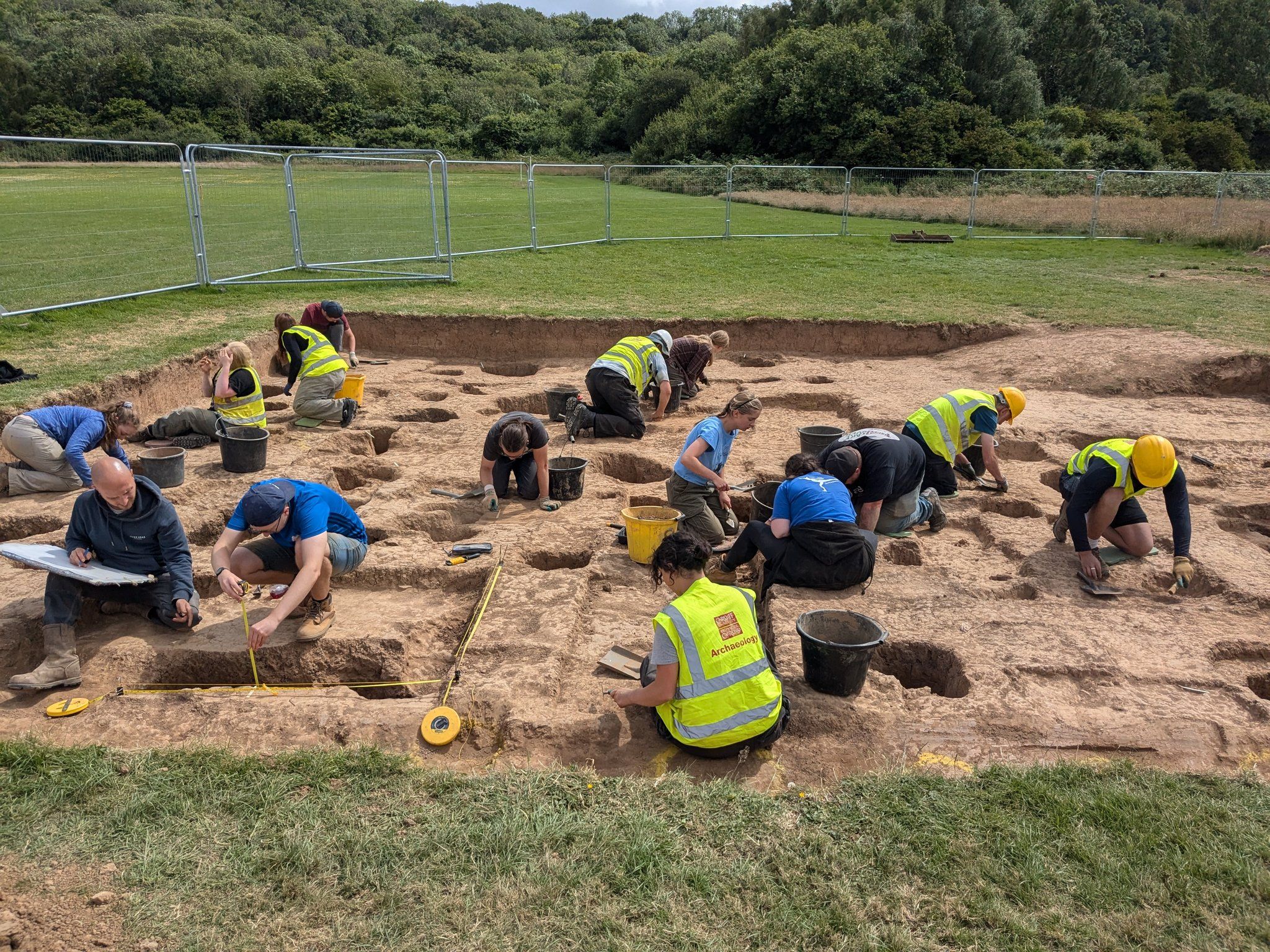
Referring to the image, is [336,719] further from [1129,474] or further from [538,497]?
[1129,474]

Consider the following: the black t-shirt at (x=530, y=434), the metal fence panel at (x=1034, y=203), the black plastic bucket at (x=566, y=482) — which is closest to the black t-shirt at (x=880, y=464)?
the black plastic bucket at (x=566, y=482)

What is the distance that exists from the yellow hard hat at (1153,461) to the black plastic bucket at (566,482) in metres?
4.47

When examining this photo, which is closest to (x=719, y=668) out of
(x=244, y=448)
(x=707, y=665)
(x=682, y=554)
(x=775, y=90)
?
(x=707, y=665)

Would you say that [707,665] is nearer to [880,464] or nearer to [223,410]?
[880,464]

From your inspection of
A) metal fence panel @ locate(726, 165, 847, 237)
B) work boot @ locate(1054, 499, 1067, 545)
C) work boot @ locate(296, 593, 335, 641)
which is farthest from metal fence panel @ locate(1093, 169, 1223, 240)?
work boot @ locate(296, 593, 335, 641)

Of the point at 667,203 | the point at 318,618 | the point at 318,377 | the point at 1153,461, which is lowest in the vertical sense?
the point at 318,618

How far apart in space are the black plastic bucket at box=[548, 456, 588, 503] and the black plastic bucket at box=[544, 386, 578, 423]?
2.00 m

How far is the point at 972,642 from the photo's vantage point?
17.6ft

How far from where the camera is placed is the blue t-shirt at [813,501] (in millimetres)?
5816

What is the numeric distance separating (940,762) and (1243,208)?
25935 millimetres

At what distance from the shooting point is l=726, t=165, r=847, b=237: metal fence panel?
25438mm

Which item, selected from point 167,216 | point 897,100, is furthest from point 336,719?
point 897,100

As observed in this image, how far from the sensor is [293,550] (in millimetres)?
5793

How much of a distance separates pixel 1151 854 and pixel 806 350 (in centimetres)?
1088
